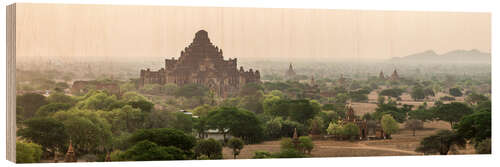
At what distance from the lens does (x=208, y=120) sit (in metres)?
21.4

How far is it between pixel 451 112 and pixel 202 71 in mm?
6791

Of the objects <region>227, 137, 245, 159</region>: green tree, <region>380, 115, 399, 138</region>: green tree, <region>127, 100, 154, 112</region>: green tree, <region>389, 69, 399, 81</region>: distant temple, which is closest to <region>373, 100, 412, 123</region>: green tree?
<region>380, 115, 399, 138</region>: green tree

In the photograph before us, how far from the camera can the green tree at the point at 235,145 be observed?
21.3 metres

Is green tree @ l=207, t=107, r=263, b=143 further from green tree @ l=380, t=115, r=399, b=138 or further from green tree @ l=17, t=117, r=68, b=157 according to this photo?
green tree @ l=17, t=117, r=68, b=157

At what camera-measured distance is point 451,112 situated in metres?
22.7

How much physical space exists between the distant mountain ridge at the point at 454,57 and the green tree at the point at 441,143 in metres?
1.95

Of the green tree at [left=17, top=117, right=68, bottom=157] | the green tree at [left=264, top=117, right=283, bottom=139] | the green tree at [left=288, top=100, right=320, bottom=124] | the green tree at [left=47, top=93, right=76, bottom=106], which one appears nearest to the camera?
the green tree at [left=17, top=117, right=68, bottom=157]

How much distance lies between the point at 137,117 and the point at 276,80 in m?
3.67

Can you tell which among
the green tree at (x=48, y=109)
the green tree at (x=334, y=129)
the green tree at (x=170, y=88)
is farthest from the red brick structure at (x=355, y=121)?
the green tree at (x=48, y=109)

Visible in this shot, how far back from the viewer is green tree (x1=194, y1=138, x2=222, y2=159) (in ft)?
68.9

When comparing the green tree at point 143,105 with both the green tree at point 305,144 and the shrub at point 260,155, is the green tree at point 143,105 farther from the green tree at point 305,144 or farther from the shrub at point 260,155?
the green tree at point 305,144

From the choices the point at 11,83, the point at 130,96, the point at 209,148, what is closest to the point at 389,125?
the point at 209,148

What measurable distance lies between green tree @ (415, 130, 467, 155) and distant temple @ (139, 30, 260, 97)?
502 cm

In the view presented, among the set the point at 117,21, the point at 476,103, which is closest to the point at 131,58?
the point at 117,21
